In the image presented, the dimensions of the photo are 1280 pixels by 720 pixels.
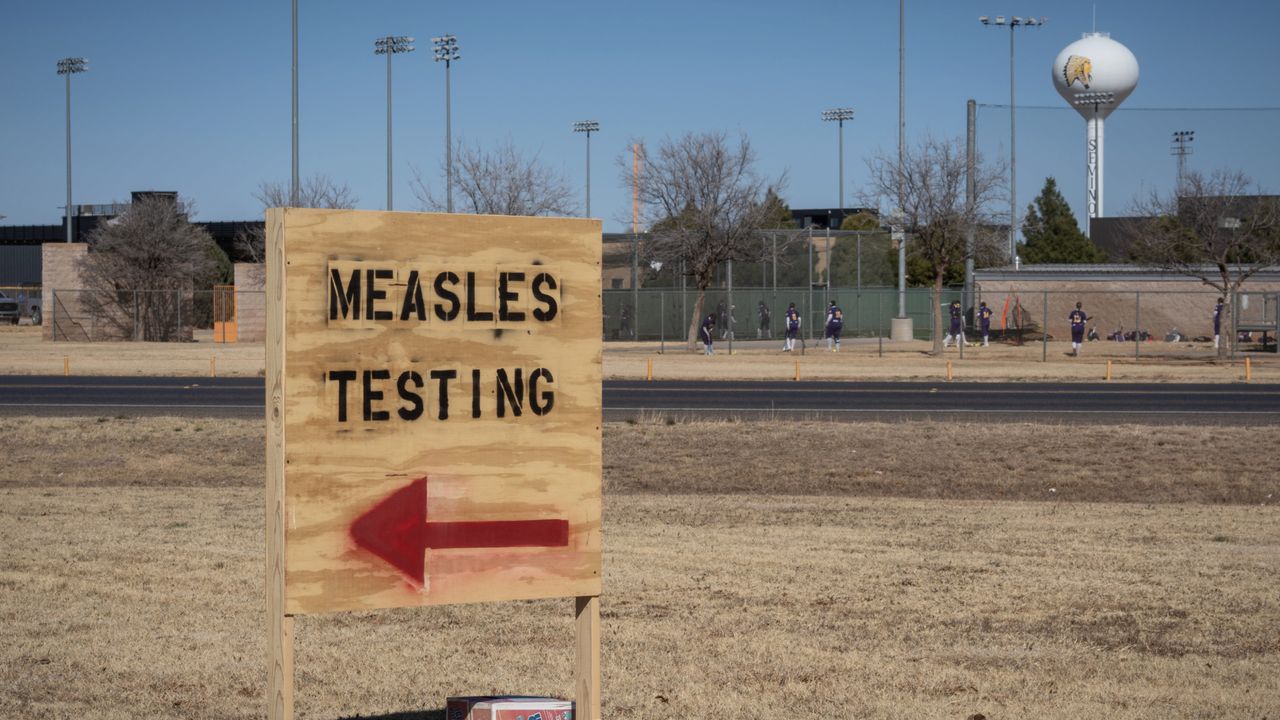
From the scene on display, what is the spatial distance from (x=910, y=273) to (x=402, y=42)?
1131 inches

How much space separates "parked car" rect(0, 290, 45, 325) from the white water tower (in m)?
54.1

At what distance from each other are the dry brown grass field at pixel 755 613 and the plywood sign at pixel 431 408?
152cm

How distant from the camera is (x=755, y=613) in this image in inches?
323

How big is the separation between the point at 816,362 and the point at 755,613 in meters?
33.6

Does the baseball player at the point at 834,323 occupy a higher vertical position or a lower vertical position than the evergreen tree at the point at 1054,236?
lower

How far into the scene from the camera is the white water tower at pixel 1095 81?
73.2 metres

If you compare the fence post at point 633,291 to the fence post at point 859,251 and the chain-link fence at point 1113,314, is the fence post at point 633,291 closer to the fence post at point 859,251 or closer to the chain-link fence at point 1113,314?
the fence post at point 859,251

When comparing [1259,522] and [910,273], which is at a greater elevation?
[910,273]

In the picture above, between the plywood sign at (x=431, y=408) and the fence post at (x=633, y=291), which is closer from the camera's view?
the plywood sign at (x=431, y=408)

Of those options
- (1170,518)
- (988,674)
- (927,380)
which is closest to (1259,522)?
(1170,518)

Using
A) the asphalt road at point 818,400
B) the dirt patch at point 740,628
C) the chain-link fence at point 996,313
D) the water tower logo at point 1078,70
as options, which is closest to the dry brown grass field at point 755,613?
the dirt patch at point 740,628

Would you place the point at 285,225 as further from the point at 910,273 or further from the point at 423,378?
the point at 910,273

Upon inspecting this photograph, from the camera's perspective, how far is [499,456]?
5074mm

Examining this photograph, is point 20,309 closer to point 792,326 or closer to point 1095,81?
point 792,326
